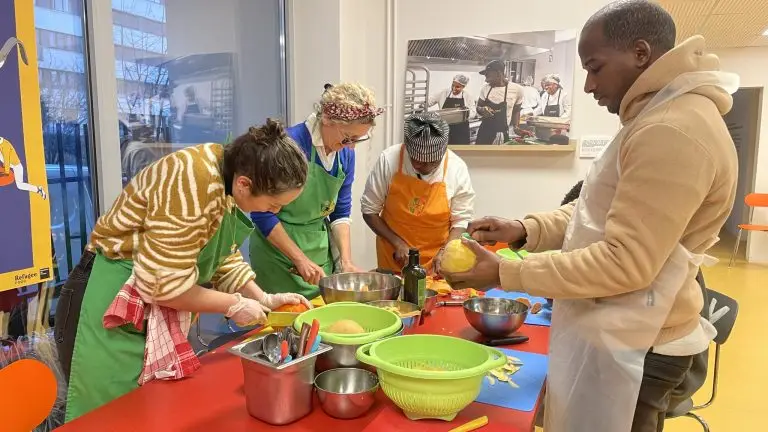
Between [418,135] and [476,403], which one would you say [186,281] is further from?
[418,135]

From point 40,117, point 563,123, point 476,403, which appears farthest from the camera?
point 563,123

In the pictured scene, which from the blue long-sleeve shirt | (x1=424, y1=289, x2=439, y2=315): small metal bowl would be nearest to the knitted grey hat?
the blue long-sleeve shirt

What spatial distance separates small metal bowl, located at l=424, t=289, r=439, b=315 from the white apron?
0.58 meters

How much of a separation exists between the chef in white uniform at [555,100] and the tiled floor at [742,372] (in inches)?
71.6

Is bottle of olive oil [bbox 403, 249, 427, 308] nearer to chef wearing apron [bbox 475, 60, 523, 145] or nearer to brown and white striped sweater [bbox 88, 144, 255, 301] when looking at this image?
brown and white striped sweater [bbox 88, 144, 255, 301]

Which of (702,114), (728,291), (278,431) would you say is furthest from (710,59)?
(728,291)

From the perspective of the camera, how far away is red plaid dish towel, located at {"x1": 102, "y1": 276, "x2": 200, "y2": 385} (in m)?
1.29

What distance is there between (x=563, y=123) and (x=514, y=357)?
84.3 inches

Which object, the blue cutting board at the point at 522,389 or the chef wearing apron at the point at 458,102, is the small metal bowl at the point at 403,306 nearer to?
the blue cutting board at the point at 522,389

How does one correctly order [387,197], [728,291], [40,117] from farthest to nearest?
1. [728,291]
2. [387,197]
3. [40,117]

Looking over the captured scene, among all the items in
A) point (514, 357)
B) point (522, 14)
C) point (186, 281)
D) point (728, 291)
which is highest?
point (522, 14)

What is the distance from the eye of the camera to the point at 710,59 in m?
1.12

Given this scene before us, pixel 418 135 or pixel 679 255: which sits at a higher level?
pixel 418 135

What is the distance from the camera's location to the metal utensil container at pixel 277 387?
1051mm
